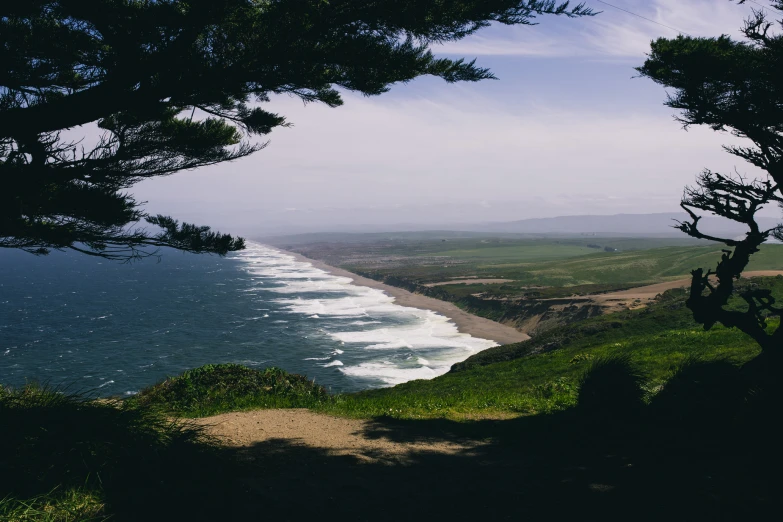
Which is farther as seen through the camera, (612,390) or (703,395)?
(612,390)

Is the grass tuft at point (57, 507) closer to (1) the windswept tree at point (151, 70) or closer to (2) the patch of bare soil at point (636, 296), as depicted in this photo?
(1) the windswept tree at point (151, 70)

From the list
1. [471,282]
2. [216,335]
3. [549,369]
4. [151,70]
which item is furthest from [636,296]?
[151,70]

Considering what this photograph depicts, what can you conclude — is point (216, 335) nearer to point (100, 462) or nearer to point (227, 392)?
point (227, 392)

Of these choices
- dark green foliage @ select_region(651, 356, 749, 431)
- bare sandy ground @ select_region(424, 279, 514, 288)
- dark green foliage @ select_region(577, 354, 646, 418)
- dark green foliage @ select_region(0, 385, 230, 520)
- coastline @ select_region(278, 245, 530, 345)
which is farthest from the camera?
bare sandy ground @ select_region(424, 279, 514, 288)

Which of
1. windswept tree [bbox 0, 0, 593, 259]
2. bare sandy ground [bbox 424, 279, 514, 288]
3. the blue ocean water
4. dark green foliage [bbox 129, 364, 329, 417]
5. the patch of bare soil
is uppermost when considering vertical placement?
windswept tree [bbox 0, 0, 593, 259]

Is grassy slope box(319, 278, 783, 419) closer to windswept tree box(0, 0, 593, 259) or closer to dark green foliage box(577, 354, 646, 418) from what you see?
dark green foliage box(577, 354, 646, 418)

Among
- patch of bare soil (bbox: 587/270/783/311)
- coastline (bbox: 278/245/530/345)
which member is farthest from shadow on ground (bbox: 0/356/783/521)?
patch of bare soil (bbox: 587/270/783/311)
